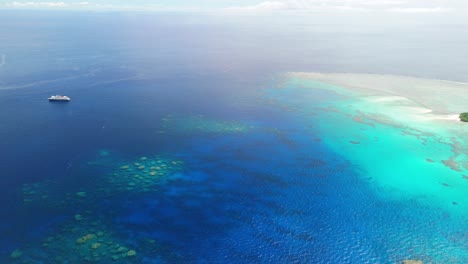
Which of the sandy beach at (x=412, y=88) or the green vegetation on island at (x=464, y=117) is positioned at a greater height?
the sandy beach at (x=412, y=88)

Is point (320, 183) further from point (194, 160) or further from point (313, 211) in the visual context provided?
point (194, 160)

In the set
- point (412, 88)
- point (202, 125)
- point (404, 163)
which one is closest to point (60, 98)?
point (202, 125)

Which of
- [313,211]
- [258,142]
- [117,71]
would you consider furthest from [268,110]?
[117,71]

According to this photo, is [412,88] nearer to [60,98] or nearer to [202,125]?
[202,125]

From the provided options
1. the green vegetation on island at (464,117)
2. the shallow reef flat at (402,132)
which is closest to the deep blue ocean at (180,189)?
the shallow reef flat at (402,132)

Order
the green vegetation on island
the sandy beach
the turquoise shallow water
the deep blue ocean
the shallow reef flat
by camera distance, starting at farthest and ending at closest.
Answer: the sandy beach
the green vegetation on island
the shallow reef flat
the turquoise shallow water
the deep blue ocean

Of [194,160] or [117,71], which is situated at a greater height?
[117,71]

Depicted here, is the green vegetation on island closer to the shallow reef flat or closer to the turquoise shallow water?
the shallow reef flat

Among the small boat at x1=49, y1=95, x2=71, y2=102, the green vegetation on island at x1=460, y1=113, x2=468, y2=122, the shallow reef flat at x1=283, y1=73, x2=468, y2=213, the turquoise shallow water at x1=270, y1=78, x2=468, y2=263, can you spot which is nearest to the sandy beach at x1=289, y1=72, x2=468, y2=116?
the shallow reef flat at x1=283, y1=73, x2=468, y2=213

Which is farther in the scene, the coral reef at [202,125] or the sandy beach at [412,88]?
the sandy beach at [412,88]

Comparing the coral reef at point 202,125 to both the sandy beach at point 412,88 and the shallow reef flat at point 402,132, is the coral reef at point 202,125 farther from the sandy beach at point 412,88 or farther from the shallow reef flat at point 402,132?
the sandy beach at point 412,88

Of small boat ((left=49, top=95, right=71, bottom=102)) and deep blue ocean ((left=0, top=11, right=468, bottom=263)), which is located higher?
small boat ((left=49, top=95, right=71, bottom=102))
